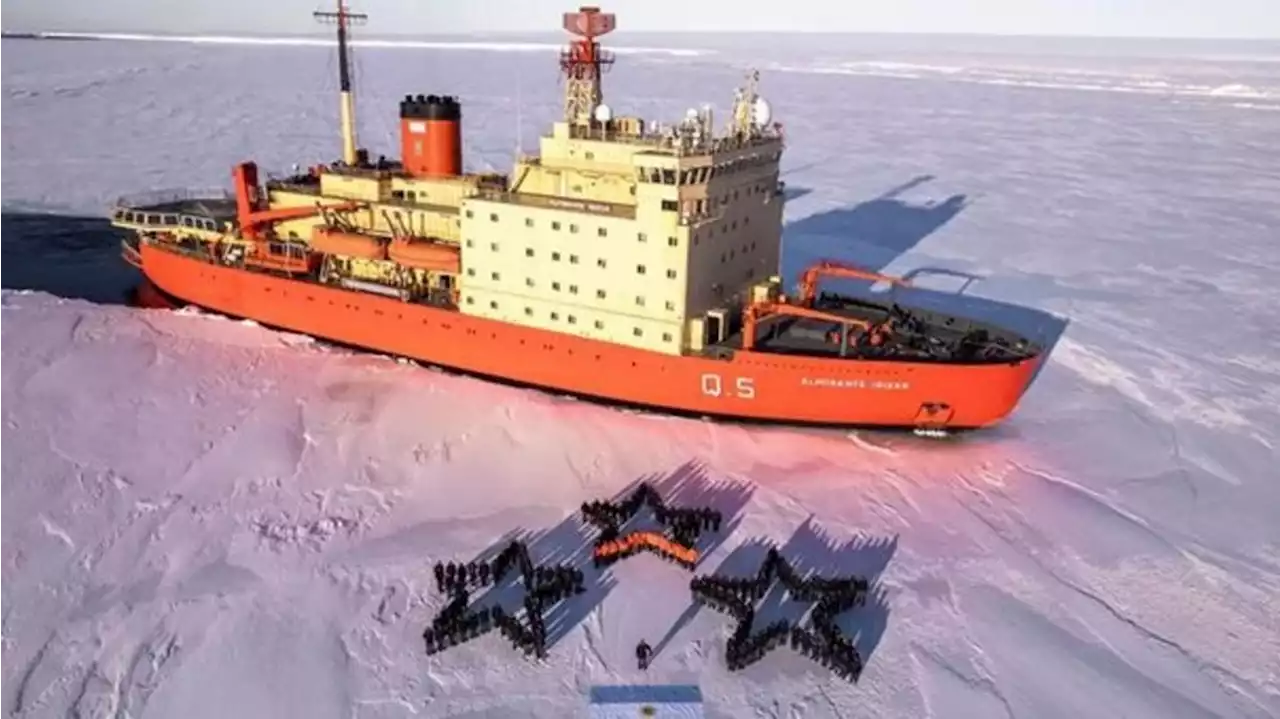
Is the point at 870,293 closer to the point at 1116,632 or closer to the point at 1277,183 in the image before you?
the point at 1116,632

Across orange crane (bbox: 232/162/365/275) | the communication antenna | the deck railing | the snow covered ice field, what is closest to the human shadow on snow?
the snow covered ice field

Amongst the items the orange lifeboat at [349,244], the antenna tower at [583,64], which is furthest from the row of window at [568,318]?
the antenna tower at [583,64]

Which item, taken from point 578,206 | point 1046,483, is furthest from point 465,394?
point 1046,483

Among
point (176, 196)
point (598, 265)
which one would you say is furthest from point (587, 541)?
point (176, 196)

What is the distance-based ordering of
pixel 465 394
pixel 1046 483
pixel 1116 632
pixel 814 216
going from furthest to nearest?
1. pixel 814 216
2. pixel 465 394
3. pixel 1046 483
4. pixel 1116 632

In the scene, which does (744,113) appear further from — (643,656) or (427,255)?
(643,656)

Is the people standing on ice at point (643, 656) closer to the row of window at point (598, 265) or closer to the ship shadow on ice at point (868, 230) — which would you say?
the row of window at point (598, 265)
